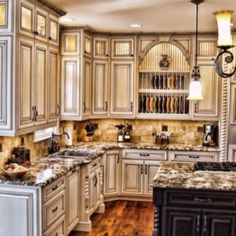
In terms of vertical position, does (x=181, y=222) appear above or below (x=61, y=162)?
below

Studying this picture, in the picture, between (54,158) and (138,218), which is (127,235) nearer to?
(138,218)

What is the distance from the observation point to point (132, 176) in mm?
6523

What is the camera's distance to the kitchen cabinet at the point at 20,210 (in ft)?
12.3

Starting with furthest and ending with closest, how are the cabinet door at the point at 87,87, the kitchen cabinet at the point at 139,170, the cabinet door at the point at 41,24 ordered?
the kitchen cabinet at the point at 139,170, the cabinet door at the point at 87,87, the cabinet door at the point at 41,24

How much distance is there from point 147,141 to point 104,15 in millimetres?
2670

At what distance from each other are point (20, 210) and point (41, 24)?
1.97 metres

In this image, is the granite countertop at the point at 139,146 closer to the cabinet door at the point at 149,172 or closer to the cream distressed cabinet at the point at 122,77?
the cabinet door at the point at 149,172

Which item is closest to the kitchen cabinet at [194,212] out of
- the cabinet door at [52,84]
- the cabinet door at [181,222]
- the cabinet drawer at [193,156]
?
the cabinet door at [181,222]

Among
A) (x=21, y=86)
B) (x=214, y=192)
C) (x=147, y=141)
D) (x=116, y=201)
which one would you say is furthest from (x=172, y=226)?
(x=147, y=141)

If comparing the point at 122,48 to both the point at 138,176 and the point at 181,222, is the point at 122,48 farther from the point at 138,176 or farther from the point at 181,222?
the point at 181,222

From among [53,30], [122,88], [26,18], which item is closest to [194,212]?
[26,18]

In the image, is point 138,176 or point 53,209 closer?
point 53,209

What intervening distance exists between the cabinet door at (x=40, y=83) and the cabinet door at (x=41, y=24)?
9 cm

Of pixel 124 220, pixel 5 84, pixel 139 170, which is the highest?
pixel 5 84
